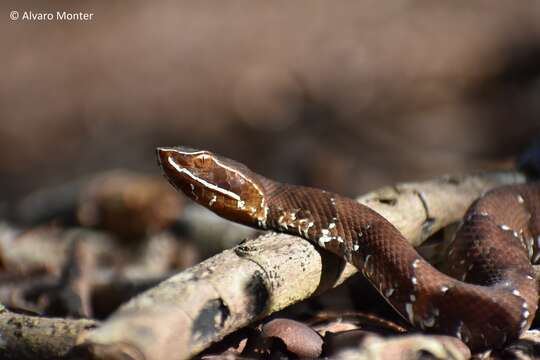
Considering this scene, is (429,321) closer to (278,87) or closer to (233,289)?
(233,289)

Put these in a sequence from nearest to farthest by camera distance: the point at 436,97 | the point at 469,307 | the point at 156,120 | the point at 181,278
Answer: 1. the point at 181,278
2. the point at 469,307
3. the point at 436,97
4. the point at 156,120

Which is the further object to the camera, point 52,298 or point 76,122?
point 76,122

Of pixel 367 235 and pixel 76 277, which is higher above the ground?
pixel 367 235

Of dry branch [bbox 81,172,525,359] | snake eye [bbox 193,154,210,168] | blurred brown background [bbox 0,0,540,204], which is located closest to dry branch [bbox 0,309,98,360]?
dry branch [bbox 81,172,525,359]

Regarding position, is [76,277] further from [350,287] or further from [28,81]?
[28,81]

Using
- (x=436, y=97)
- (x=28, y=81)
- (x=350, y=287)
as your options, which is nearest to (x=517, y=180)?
(x=350, y=287)

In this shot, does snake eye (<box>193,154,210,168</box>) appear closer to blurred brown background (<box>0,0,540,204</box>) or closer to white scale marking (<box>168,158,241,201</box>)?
white scale marking (<box>168,158,241,201</box>)

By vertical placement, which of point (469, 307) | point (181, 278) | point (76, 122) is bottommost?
point (76, 122)

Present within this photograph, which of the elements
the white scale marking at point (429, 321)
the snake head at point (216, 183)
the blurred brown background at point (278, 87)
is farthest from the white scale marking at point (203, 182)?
the blurred brown background at point (278, 87)
